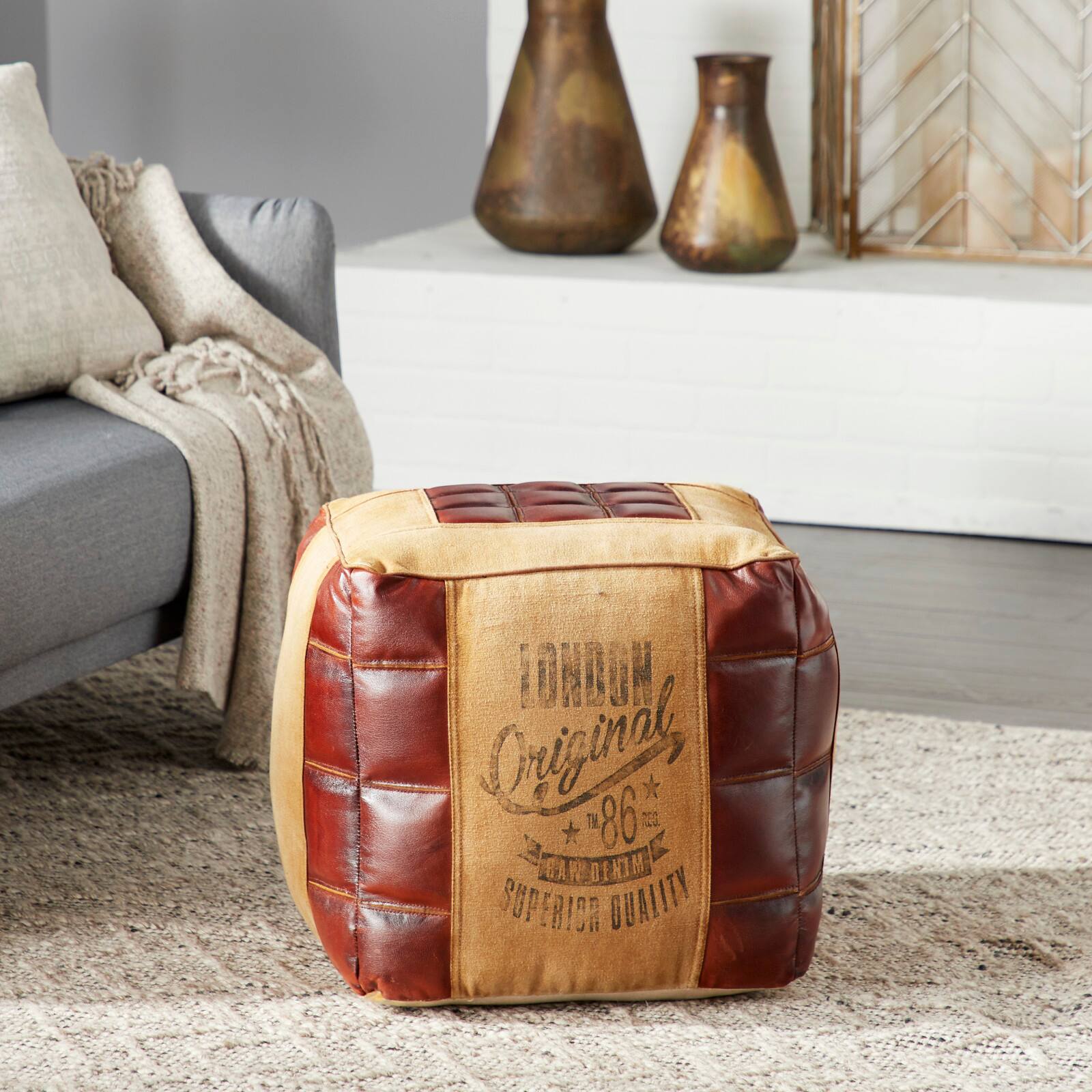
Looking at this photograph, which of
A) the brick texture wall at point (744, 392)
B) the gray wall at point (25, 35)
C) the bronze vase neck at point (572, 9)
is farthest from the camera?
the gray wall at point (25, 35)

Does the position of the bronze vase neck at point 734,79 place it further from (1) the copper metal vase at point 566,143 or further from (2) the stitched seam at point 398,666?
(2) the stitched seam at point 398,666

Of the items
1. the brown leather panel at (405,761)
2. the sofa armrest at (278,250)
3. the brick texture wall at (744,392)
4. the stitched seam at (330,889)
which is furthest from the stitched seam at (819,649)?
the brick texture wall at (744,392)

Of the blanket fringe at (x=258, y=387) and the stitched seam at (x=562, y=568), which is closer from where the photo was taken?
the stitched seam at (x=562, y=568)

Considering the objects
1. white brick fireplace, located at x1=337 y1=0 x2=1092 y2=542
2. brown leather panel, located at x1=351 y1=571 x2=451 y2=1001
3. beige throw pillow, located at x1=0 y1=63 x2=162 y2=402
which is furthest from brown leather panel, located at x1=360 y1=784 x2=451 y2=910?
white brick fireplace, located at x1=337 y1=0 x2=1092 y2=542

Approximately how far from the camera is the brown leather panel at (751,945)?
1.41 m

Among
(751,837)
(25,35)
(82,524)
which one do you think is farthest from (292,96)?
(751,837)

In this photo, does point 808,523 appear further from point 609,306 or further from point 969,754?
point 969,754

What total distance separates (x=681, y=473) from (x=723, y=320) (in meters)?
0.30

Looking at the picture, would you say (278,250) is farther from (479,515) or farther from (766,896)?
(766,896)

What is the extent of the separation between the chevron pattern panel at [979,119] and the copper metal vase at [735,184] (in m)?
0.22

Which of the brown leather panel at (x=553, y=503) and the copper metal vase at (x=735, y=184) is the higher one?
the copper metal vase at (x=735, y=184)

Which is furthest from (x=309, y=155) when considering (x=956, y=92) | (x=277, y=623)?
(x=277, y=623)

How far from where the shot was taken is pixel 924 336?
10.2 ft

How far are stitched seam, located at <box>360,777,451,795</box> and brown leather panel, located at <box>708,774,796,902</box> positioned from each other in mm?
225
